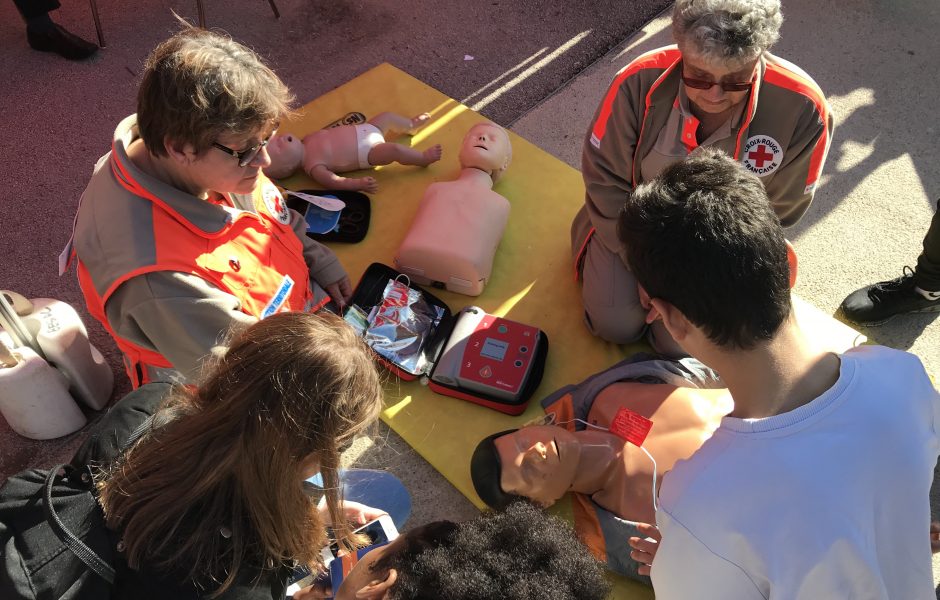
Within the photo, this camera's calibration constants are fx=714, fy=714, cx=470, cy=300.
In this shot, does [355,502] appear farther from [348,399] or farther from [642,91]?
[642,91]

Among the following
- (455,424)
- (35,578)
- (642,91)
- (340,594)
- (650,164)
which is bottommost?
(455,424)

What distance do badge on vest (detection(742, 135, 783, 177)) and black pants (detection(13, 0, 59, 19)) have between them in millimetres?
3669

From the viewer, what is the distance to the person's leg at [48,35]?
386cm

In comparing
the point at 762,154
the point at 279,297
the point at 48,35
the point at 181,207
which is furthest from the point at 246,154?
the point at 48,35

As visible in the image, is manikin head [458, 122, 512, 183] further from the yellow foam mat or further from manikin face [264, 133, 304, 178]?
manikin face [264, 133, 304, 178]

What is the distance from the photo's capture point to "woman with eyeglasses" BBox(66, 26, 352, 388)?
1.89 metres

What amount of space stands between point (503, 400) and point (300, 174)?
1.57 meters

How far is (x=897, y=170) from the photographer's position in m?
3.61

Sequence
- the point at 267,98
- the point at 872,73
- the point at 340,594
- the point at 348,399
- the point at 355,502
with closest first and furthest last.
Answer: the point at 348,399, the point at 340,594, the point at 267,98, the point at 355,502, the point at 872,73

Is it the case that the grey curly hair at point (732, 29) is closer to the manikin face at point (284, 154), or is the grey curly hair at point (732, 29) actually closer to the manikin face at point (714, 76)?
the manikin face at point (714, 76)

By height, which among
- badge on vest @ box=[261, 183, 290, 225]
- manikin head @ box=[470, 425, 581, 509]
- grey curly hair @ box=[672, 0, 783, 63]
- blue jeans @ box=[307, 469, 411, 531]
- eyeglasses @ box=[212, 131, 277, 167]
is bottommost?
blue jeans @ box=[307, 469, 411, 531]

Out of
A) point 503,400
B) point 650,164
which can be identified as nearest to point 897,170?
point 650,164

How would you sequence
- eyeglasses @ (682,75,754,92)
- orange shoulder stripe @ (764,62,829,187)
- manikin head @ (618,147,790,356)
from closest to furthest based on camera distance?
manikin head @ (618,147,790,356) → eyeglasses @ (682,75,754,92) → orange shoulder stripe @ (764,62,829,187)

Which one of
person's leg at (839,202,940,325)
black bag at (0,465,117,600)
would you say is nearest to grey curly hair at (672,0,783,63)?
person's leg at (839,202,940,325)
